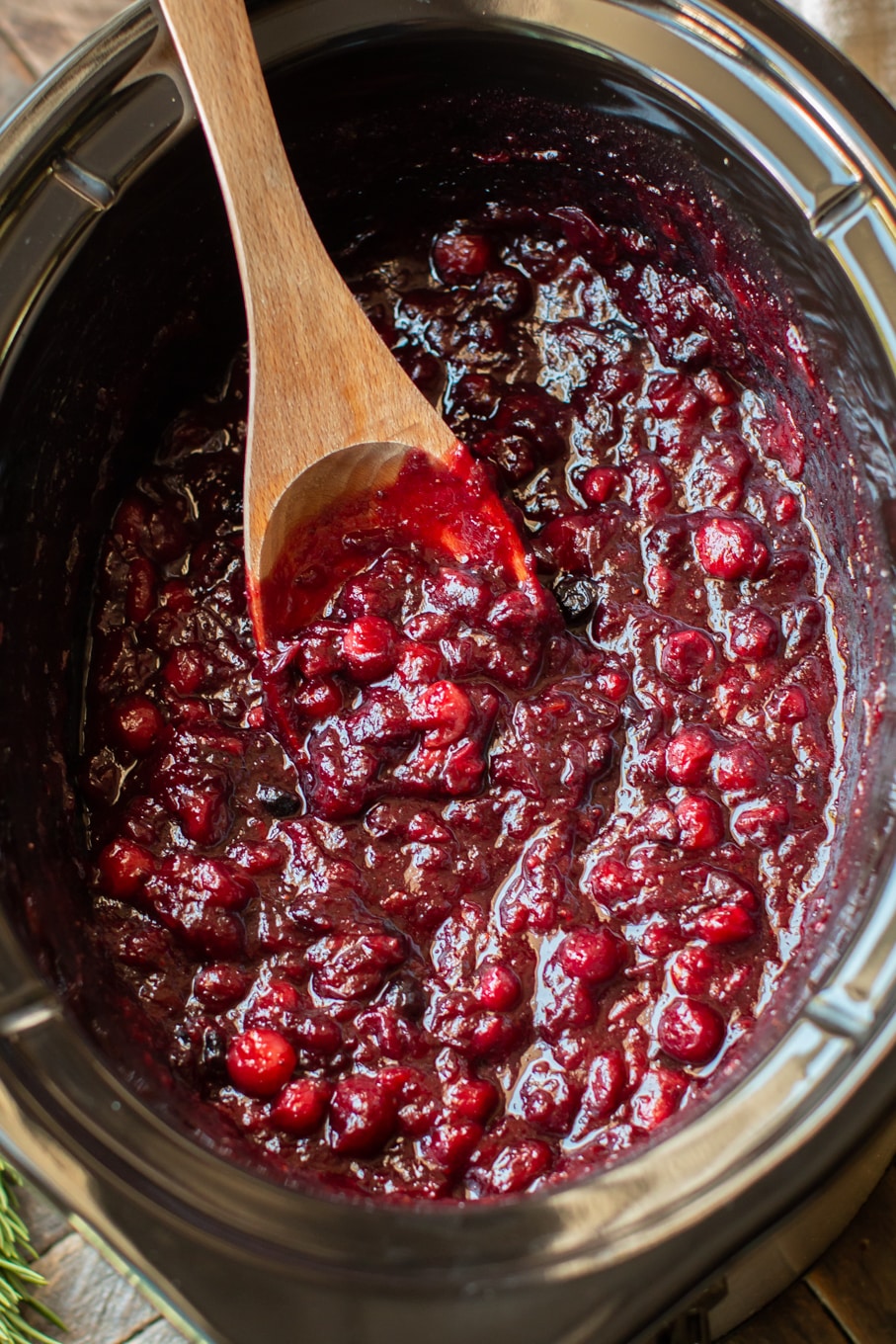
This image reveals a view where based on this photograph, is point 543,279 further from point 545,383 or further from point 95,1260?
point 95,1260

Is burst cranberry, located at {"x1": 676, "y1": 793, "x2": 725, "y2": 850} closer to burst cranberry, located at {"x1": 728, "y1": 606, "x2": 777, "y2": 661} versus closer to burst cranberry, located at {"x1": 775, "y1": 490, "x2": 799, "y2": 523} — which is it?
burst cranberry, located at {"x1": 728, "y1": 606, "x2": 777, "y2": 661}

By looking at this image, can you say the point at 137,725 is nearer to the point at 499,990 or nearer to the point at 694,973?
the point at 499,990

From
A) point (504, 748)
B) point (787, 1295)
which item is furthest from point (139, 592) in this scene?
point (787, 1295)

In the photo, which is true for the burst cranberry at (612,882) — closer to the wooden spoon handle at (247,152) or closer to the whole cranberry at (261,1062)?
the whole cranberry at (261,1062)

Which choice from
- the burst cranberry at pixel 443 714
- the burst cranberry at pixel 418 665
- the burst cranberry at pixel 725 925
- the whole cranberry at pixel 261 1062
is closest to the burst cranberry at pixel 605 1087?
the burst cranberry at pixel 725 925

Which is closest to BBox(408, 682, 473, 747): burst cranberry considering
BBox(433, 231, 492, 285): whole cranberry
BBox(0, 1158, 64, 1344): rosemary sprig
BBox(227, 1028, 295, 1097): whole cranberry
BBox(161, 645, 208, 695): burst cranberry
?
BBox(161, 645, 208, 695): burst cranberry
